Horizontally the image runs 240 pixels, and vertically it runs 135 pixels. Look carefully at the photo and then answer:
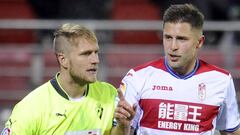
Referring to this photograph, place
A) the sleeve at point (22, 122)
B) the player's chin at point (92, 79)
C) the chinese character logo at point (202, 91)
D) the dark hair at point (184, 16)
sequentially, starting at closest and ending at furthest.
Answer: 1. the sleeve at point (22, 122)
2. the player's chin at point (92, 79)
3. the dark hair at point (184, 16)
4. the chinese character logo at point (202, 91)

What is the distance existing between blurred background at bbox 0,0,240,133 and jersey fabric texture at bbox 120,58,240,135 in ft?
12.6

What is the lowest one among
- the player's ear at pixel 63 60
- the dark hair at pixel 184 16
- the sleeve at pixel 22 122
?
the sleeve at pixel 22 122

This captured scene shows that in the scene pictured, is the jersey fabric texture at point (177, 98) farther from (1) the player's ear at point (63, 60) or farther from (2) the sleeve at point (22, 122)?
Result: (2) the sleeve at point (22, 122)

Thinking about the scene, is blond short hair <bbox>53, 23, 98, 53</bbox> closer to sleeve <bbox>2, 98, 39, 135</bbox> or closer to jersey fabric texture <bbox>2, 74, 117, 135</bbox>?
jersey fabric texture <bbox>2, 74, 117, 135</bbox>

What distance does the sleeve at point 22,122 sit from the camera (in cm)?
564

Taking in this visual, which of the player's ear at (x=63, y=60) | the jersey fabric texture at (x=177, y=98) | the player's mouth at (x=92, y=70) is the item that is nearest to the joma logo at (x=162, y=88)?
the jersey fabric texture at (x=177, y=98)

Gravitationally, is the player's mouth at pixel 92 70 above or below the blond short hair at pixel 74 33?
below

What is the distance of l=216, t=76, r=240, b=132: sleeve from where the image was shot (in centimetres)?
607

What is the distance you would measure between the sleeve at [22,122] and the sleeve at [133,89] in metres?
0.68

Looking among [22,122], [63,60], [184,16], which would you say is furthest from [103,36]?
[22,122]

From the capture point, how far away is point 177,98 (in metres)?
5.97

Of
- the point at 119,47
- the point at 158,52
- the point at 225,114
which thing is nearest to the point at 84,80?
the point at 225,114

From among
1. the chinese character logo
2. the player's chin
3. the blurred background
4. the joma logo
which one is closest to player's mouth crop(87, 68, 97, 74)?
the player's chin

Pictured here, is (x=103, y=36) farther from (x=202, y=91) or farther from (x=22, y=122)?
(x=22, y=122)
